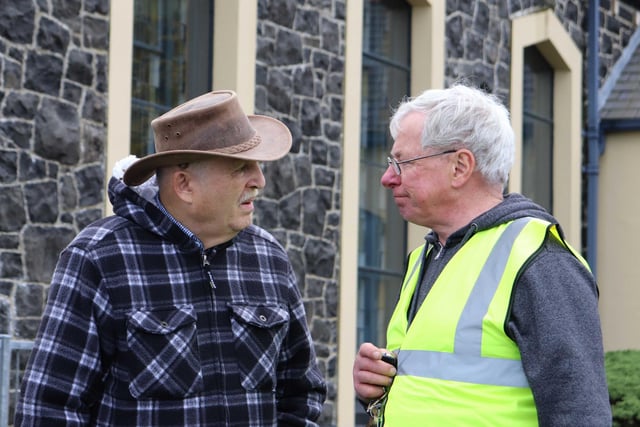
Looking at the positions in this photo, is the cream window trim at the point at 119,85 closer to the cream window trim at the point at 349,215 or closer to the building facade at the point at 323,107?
the building facade at the point at 323,107

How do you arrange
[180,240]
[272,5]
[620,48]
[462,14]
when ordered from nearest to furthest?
[180,240] → [272,5] → [462,14] → [620,48]

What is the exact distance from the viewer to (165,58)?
8938 mm

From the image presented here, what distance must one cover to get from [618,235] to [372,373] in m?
11.1

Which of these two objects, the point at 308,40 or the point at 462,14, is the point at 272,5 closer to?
the point at 308,40

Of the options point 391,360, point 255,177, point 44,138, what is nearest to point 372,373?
point 391,360

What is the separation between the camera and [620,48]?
50.1ft

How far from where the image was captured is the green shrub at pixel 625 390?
9.32 metres

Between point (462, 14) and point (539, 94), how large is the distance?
2.25 metres

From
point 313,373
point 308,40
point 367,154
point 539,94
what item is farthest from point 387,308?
point 313,373

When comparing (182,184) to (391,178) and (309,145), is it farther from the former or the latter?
(309,145)

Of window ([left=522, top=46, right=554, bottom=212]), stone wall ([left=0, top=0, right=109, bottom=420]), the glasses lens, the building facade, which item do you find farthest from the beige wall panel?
the glasses lens

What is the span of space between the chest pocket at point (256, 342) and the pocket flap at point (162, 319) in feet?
0.47

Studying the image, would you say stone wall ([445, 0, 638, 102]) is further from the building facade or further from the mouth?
the mouth

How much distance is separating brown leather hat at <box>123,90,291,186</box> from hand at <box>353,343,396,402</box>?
671mm
